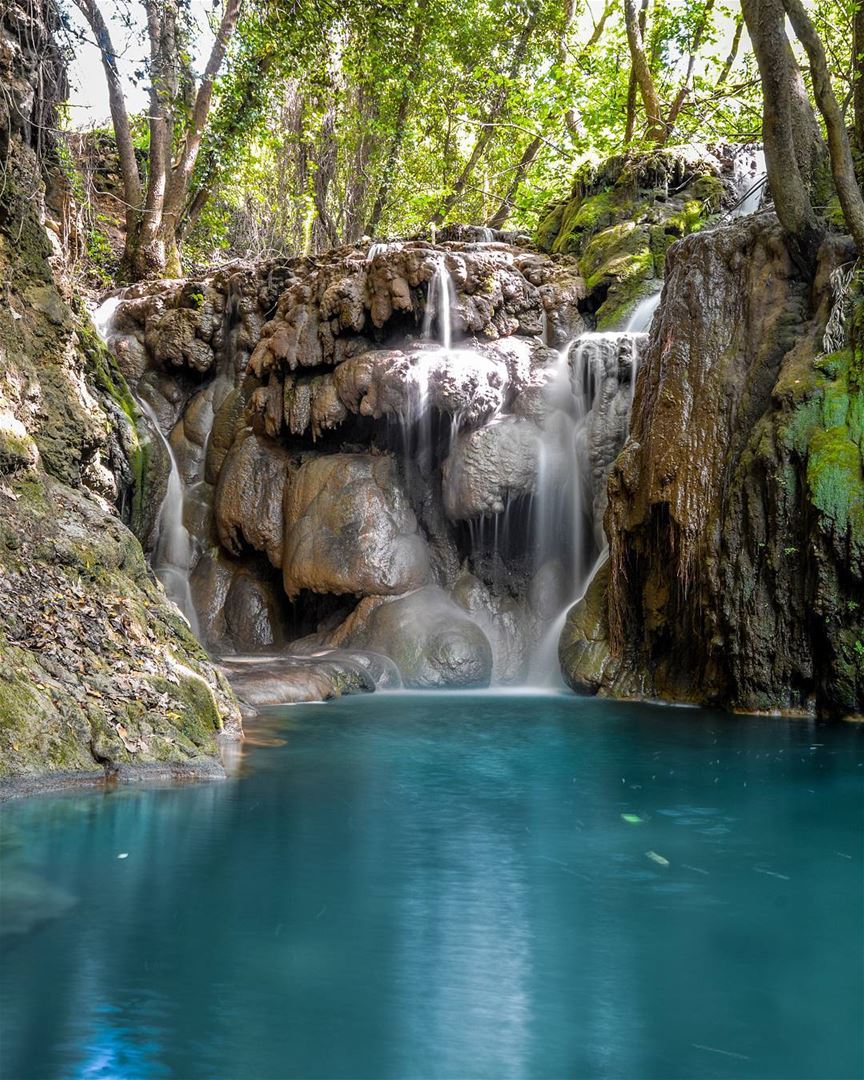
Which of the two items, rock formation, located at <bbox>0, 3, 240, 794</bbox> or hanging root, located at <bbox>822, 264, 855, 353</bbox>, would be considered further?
hanging root, located at <bbox>822, 264, 855, 353</bbox>

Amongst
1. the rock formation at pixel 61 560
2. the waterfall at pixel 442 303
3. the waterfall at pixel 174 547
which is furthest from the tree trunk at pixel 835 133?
the waterfall at pixel 174 547

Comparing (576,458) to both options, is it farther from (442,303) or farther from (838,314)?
(838,314)

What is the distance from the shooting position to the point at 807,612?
28.7 feet

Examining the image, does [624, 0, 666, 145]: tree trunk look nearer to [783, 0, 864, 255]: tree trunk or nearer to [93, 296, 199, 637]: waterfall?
[783, 0, 864, 255]: tree trunk

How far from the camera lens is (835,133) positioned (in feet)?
30.1

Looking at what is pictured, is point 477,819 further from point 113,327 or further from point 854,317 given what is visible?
point 113,327

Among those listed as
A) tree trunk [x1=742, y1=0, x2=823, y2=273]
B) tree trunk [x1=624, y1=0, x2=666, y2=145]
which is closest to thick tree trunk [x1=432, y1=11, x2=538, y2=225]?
tree trunk [x1=624, y1=0, x2=666, y2=145]

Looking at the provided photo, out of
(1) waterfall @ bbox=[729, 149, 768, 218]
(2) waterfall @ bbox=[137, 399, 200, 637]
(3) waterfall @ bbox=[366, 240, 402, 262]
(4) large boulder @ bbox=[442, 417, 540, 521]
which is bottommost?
(2) waterfall @ bbox=[137, 399, 200, 637]

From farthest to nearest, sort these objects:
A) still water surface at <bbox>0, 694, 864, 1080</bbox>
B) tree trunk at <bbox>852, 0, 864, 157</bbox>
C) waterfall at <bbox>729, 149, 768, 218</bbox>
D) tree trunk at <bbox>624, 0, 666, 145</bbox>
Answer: tree trunk at <bbox>624, 0, 666, 145</bbox> < waterfall at <bbox>729, 149, 768, 218</bbox> < tree trunk at <bbox>852, 0, 864, 157</bbox> < still water surface at <bbox>0, 694, 864, 1080</bbox>

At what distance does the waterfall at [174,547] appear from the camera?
44.6 ft

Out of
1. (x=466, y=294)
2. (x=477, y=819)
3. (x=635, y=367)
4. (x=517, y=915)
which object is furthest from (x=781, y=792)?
(x=466, y=294)

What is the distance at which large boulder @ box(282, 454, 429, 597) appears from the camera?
1273 cm

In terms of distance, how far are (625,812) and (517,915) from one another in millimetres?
1755

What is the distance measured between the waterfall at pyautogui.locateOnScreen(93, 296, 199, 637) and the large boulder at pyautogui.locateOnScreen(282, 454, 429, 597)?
1.56 m
